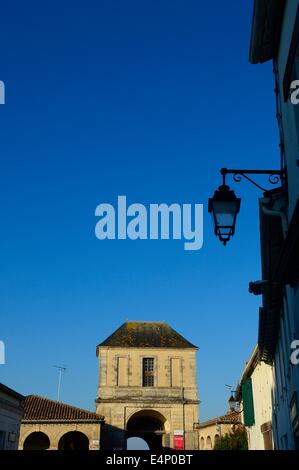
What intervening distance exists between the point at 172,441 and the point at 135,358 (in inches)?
300

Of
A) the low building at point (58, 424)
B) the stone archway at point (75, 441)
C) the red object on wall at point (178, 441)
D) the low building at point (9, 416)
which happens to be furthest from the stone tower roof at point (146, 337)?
the low building at point (9, 416)

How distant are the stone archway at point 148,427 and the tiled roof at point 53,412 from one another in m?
7.01

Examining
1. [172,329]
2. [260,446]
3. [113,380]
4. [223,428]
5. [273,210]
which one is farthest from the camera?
[172,329]

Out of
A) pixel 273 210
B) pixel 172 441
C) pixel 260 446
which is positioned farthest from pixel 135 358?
pixel 273 210

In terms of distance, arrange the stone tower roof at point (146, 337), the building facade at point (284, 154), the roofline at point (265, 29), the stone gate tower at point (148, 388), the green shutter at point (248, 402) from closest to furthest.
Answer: the building facade at point (284, 154), the roofline at point (265, 29), the green shutter at point (248, 402), the stone gate tower at point (148, 388), the stone tower roof at point (146, 337)

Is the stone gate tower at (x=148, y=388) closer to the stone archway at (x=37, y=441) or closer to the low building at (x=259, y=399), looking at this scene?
the stone archway at (x=37, y=441)

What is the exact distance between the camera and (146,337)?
153 feet

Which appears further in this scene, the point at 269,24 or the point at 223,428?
the point at 223,428

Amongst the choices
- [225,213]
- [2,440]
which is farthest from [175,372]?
[225,213]

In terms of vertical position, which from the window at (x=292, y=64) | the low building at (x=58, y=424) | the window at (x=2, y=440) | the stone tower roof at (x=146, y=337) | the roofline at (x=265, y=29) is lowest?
the window at (x=2, y=440)

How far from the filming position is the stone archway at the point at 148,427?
4347 cm

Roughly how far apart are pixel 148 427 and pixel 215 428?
27.2 feet

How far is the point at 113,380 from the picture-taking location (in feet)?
143
